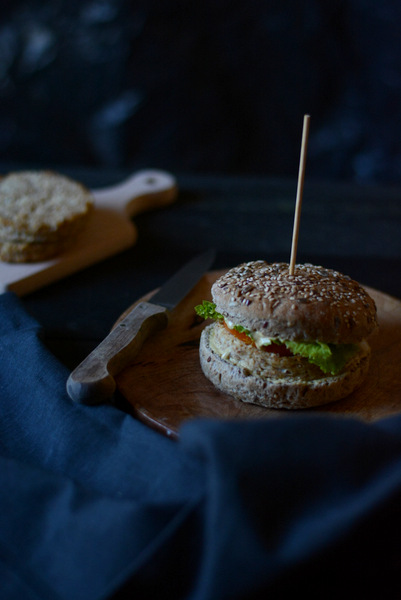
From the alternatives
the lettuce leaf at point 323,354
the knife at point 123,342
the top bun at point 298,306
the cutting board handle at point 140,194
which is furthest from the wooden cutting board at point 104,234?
the lettuce leaf at point 323,354

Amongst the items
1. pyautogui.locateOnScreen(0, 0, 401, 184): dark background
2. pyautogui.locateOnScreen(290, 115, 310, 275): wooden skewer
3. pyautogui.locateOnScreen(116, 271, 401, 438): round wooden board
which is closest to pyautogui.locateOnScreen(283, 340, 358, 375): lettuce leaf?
pyautogui.locateOnScreen(116, 271, 401, 438): round wooden board

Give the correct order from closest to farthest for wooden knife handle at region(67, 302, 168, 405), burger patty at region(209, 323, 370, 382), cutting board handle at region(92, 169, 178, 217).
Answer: wooden knife handle at region(67, 302, 168, 405) → burger patty at region(209, 323, 370, 382) → cutting board handle at region(92, 169, 178, 217)

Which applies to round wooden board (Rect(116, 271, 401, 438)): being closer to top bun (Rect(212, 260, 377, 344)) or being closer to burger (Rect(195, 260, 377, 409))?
burger (Rect(195, 260, 377, 409))

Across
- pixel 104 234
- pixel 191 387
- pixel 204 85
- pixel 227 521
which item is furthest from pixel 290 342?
pixel 204 85

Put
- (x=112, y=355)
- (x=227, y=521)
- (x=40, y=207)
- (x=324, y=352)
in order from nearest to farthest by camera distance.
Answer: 1. (x=227, y=521)
2. (x=324, y=352)
3. (x=112, y=355)
4. (x=40, y=207)

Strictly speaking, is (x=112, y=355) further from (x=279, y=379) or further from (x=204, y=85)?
(x=204, y=85)

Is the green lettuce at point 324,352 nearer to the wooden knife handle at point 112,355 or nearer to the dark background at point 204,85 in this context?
the wooden knife handle at point 112,355

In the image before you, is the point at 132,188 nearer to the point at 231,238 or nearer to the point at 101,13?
the point at 231,238
